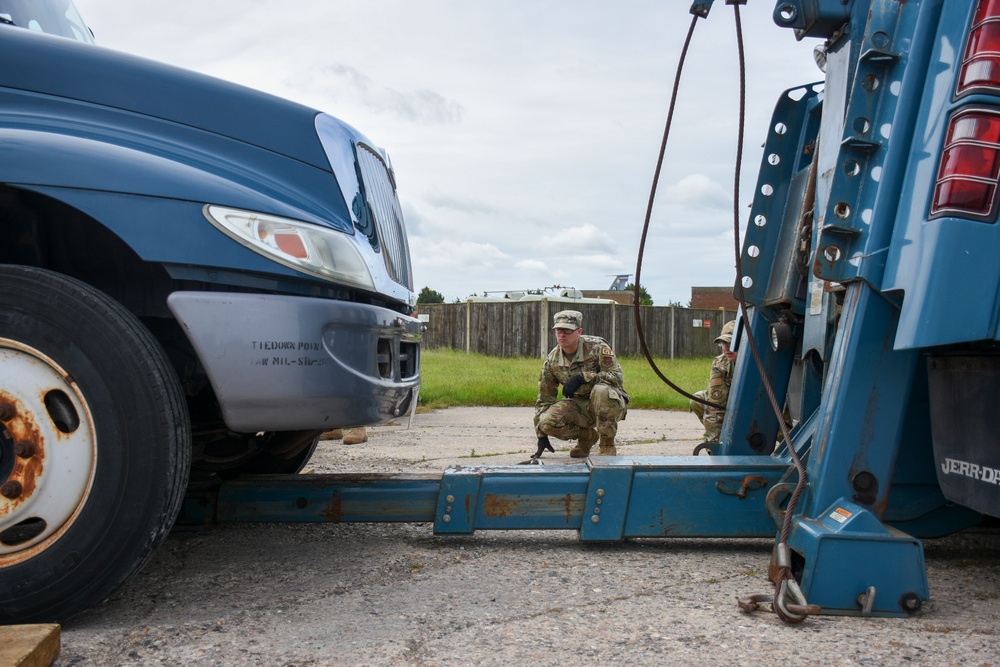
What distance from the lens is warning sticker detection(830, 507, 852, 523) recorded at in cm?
264

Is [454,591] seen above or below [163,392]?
below

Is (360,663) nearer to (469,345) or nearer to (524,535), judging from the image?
(524,535)

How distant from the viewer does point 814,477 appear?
9.11 ft

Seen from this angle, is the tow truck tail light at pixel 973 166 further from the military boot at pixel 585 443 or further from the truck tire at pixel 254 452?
the military boot at pixel 585 443

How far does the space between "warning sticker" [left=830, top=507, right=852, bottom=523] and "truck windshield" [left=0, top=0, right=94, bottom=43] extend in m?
3.29

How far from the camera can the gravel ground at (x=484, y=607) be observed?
88.9 inches

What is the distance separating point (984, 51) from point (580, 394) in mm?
4770

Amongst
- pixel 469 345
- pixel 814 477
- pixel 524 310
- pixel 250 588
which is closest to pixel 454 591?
pixel 250 588

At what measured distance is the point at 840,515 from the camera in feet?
8.77

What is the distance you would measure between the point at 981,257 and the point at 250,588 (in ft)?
7.71

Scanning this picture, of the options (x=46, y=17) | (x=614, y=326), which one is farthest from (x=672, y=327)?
(x=46, y=17)

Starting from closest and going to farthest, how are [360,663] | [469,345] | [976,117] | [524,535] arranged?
1. [360,663]
2. [976,117]
3. [524,535]
4. [469,345]

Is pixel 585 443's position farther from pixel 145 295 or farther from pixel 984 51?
pixel 984 51

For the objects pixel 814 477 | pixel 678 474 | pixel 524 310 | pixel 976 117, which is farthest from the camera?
pixel 524 310
